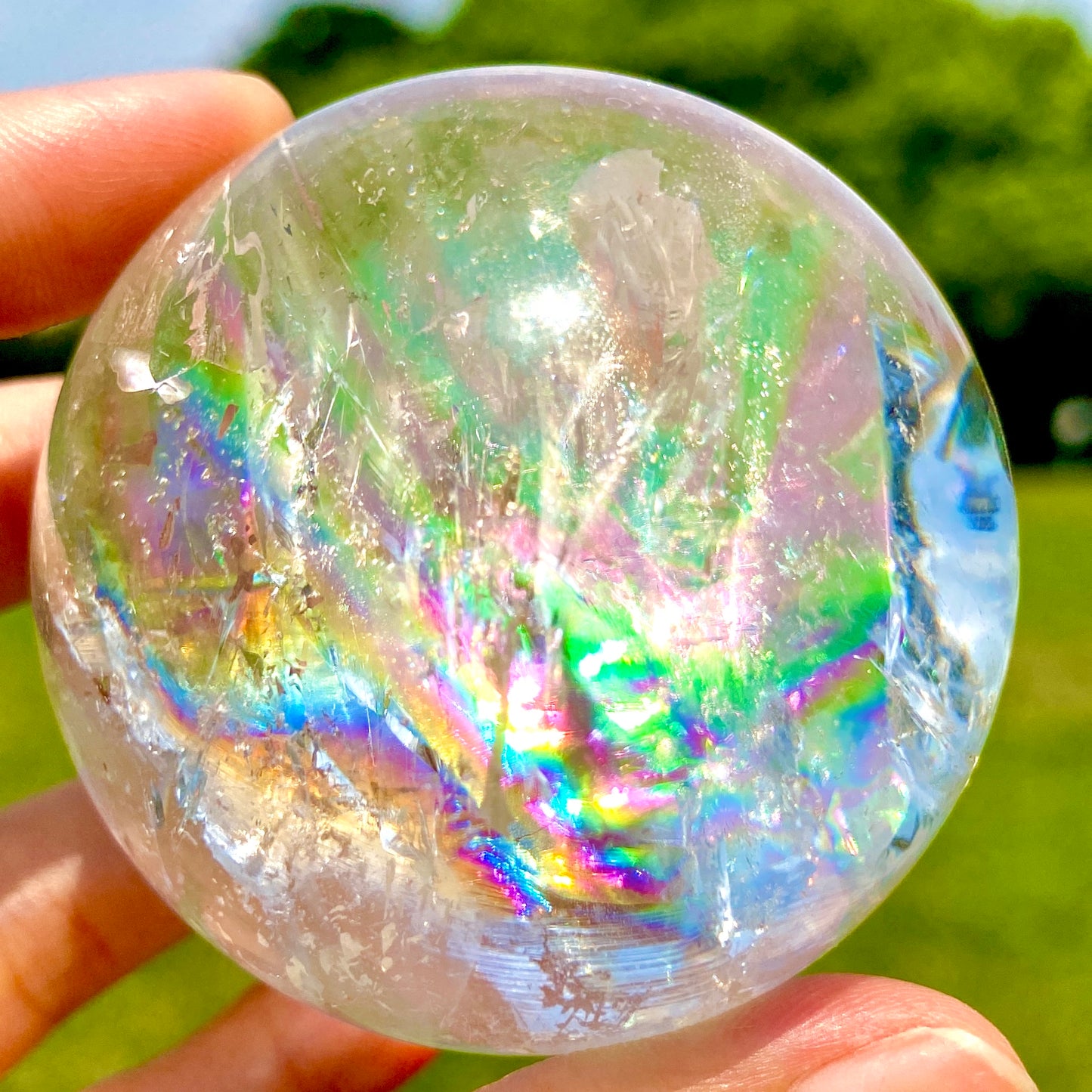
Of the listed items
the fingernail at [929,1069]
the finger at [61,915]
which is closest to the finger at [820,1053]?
the fingernail at [929,1069]

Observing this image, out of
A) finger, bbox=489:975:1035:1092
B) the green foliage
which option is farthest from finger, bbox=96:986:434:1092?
the green foliage

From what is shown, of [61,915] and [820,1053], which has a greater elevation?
[820,1053]

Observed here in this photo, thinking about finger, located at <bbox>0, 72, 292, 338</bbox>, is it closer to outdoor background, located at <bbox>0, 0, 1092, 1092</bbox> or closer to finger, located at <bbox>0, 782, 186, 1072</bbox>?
finger, located at <bbox>0, 782, 186, 1072</bbox>

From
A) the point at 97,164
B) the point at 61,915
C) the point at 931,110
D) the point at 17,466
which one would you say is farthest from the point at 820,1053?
the point at 931,110

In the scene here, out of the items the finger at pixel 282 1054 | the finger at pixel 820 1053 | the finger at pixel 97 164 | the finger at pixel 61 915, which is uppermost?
Result: the finger at pixel 97 164

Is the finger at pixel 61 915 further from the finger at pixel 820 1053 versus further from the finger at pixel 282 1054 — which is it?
the finger at pixel 820 1053

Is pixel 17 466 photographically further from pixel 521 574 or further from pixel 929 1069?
pixel 929 1069
